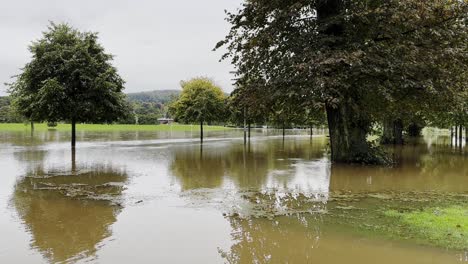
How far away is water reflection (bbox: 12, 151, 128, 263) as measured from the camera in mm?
6707

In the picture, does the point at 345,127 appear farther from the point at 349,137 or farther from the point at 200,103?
the point at 200,103

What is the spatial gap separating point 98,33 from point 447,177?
21.6 meters

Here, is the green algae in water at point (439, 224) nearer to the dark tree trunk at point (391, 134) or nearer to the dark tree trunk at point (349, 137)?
the dark tree trunk at point (349, 137)

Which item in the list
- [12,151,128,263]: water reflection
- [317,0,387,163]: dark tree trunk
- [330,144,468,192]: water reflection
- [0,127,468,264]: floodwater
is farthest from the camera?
[317,0,387,163]: dark tree trunk

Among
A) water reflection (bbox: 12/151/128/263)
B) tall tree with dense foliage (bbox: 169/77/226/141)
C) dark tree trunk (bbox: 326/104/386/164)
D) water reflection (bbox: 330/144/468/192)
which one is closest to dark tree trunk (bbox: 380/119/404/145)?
tall tree with dense foliage (bbox: 169/77/226/141)

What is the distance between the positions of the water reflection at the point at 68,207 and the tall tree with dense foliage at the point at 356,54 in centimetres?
799

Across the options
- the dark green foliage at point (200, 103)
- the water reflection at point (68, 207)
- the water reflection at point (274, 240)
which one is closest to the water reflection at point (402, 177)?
the water reflection at point (274, 240)

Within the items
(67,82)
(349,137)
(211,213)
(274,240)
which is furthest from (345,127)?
(67,82)

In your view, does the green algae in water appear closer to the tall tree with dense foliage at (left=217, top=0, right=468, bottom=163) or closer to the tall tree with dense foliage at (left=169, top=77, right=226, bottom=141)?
the tall tree with dense foliage at (left=217, top=0, right=468, bottom=163)

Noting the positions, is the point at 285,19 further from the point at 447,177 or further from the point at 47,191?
the point at 47,191

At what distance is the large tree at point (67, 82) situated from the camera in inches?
976

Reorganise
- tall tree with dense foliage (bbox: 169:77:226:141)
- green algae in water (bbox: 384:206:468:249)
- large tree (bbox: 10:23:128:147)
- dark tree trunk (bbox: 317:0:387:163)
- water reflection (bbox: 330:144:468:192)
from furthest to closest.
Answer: tall tree with dense foliage (bbox: 169:77:226:141)
large tree (bbox: 10:23:128:147)
dark tree trunk (bbox: 317:0:387:163)
water reflection (bbox: 330:144:468:192)
green algae in water (bbox: 384:206:468:249)

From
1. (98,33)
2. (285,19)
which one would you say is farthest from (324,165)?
(98,33)

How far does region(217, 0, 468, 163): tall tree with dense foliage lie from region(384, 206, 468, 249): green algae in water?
714 cm
